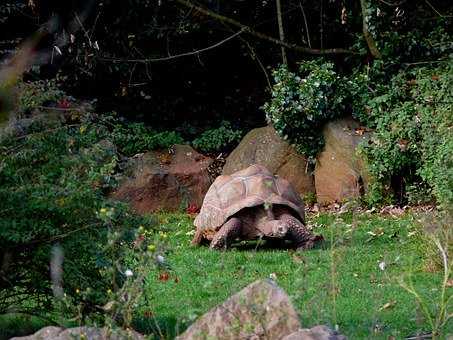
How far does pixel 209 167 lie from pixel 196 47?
2.53m

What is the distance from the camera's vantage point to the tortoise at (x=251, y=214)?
33.6 ft

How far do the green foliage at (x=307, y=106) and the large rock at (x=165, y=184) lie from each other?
1.44 meters

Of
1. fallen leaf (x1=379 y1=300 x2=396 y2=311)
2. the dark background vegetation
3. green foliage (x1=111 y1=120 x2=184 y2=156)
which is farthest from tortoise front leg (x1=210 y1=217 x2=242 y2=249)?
the dark background vegetation

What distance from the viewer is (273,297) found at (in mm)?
4512

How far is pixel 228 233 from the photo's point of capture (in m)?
10.2

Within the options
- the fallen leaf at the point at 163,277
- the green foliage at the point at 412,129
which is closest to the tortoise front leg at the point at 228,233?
the fallen leaf at the point at 163,277

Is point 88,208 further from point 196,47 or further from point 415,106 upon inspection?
point 196,47

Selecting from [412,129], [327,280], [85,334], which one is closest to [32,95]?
[85,334]

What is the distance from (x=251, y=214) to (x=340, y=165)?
12.7 feet

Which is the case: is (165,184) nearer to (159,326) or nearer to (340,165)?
(340,165)

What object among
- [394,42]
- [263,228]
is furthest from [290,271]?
[394,42]

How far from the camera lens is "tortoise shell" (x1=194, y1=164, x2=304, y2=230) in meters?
10.4

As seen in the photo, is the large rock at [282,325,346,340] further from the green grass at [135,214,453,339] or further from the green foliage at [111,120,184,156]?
the green foliage at [111,120,184,156]

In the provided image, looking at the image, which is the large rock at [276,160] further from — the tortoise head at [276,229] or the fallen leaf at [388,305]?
the fallen leaf at [388,305]
